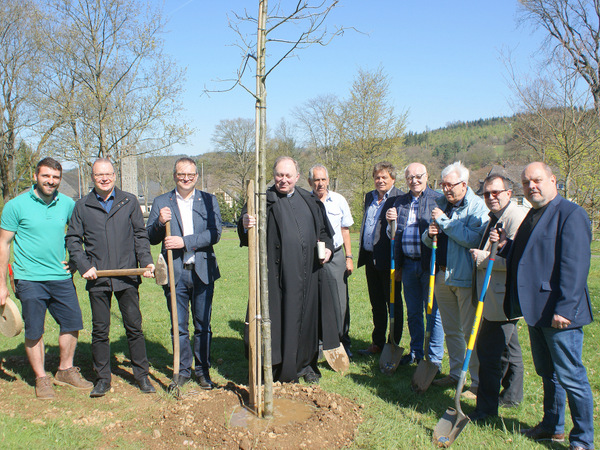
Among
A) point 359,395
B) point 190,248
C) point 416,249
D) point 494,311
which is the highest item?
point 190,248

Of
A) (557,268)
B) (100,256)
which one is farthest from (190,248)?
(557,268)

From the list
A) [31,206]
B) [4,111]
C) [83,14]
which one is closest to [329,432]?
[31,206]

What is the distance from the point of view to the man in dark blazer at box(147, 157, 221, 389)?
4.54 metres

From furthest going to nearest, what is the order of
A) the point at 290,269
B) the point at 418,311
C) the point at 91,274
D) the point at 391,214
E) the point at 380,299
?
1. the point at 380,299
2. the point at 418,311
3. the point at 391,214
4. the point at 290,269
5. the point at 91,274

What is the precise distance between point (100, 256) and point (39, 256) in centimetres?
56

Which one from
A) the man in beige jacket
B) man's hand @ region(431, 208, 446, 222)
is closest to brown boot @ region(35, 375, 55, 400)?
the man in beige jacket

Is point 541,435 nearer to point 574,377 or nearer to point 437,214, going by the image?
point 574,377

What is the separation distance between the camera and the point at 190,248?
177 inches

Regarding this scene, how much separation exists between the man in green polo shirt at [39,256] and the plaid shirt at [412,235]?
3.52m

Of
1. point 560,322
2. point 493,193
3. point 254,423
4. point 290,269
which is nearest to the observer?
point 560,322

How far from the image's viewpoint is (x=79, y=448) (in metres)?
3.57

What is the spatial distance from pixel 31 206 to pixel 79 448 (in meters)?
2.22

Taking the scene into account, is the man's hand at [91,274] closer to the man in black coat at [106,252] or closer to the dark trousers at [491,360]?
the man in black coat at [106,252]

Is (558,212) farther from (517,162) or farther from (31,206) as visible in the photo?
(517,162)
